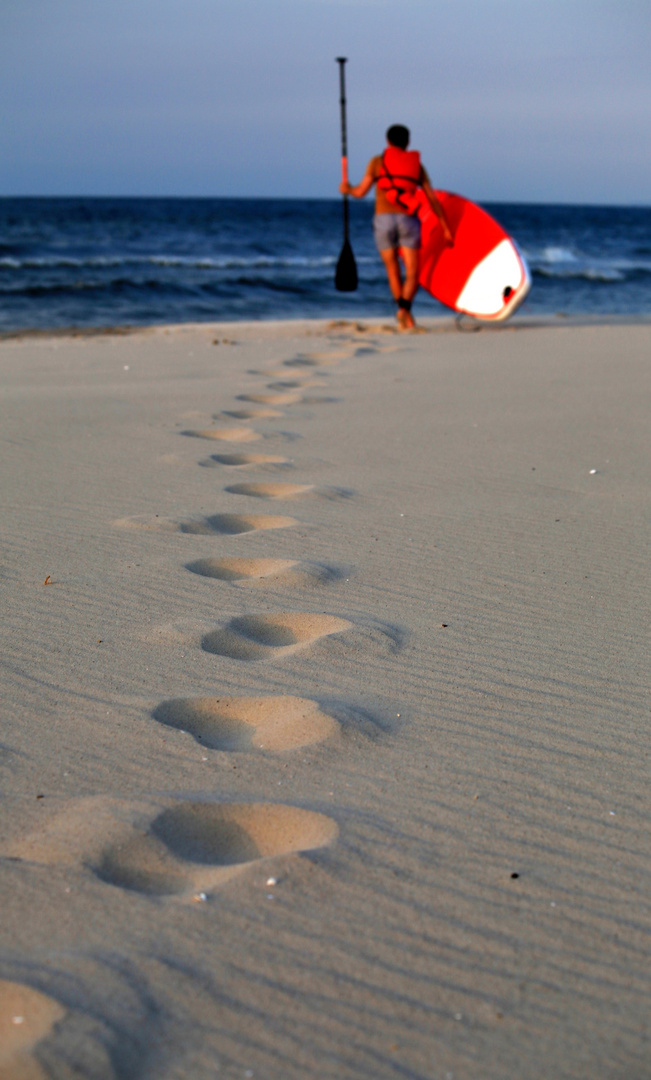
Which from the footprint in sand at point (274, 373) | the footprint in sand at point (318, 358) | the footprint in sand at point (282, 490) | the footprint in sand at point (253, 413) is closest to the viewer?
the footprint in sand at point (282, 490)

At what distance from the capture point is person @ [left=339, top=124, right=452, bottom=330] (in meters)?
8.05

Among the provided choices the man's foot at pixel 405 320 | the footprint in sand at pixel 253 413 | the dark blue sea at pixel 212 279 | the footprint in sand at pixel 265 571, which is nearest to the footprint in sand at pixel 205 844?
the footprint in sand at pixel 265 571

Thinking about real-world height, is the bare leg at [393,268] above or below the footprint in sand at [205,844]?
above

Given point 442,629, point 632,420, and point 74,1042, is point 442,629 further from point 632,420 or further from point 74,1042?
point 632,420

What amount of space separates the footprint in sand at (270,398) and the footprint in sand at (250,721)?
331 centimetres

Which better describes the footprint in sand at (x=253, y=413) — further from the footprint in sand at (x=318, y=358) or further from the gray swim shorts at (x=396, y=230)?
the gray swim shorts at (x=396, y=230)

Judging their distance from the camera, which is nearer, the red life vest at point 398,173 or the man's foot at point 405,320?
the red life vest at point 398,173

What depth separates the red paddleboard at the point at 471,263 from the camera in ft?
29.2

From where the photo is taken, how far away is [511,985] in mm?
1238

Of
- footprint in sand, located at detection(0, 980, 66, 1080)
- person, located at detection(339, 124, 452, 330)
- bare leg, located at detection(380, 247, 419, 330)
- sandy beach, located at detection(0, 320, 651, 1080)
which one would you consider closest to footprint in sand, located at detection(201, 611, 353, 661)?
sandy beach, located at detection(0, 320, 651, 1080)

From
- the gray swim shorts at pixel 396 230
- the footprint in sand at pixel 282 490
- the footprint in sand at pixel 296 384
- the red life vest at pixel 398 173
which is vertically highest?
the red life vest at pixel 398 173

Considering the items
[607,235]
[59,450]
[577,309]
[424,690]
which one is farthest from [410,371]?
[607,235]

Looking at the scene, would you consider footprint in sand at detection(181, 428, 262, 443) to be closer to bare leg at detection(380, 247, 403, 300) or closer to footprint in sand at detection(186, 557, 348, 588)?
footprint in sand at detection(186, 557, 348, 588)

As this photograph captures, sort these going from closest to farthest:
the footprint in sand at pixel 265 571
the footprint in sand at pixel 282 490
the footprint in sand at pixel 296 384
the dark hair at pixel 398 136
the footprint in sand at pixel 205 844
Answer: the footprint in sand at pixel 205 844 → the footprint in sand at pixel 265 571 → the footprint in sand at pixel 282 490 → the footprint in sand at pixel 296 384 → the dark hair at pixel 398 136
